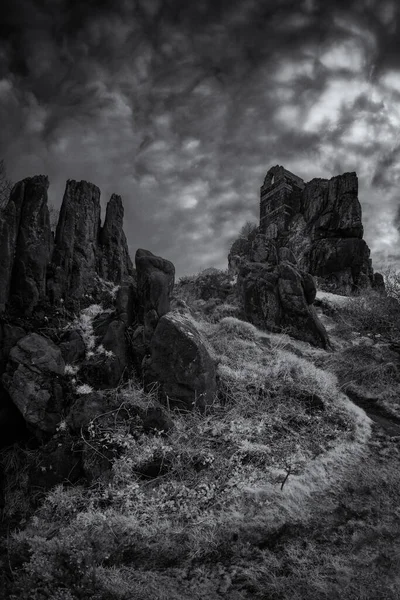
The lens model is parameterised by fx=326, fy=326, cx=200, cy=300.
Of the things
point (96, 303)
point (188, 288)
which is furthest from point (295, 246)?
point (96, 303)

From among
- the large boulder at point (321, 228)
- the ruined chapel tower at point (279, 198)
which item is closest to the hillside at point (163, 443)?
the large boulder at point (321, 228)

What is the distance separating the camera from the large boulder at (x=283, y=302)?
14.6m

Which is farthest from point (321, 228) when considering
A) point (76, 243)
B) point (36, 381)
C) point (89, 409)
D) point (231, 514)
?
point (231, 514)

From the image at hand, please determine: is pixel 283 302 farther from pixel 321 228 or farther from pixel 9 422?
pixel 321 228

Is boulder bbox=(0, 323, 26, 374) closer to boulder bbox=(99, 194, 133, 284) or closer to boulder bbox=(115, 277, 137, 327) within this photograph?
boulder bbox=(115, 277, 137, 327)

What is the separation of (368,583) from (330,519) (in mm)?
1307

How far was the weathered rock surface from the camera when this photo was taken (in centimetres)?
884

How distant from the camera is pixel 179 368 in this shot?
331 inches

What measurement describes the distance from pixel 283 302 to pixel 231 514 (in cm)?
1111

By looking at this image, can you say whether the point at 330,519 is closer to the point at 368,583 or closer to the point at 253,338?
the point at 368,583

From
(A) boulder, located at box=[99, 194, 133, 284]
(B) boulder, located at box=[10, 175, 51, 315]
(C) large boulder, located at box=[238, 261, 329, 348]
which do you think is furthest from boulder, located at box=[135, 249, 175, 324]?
(C) large boulder, located at box=[238, 261, 329, 348]

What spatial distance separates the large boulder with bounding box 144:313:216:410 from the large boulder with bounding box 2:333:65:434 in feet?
7.17

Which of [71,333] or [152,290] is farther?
[152,290]

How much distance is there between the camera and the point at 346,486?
6.33m
